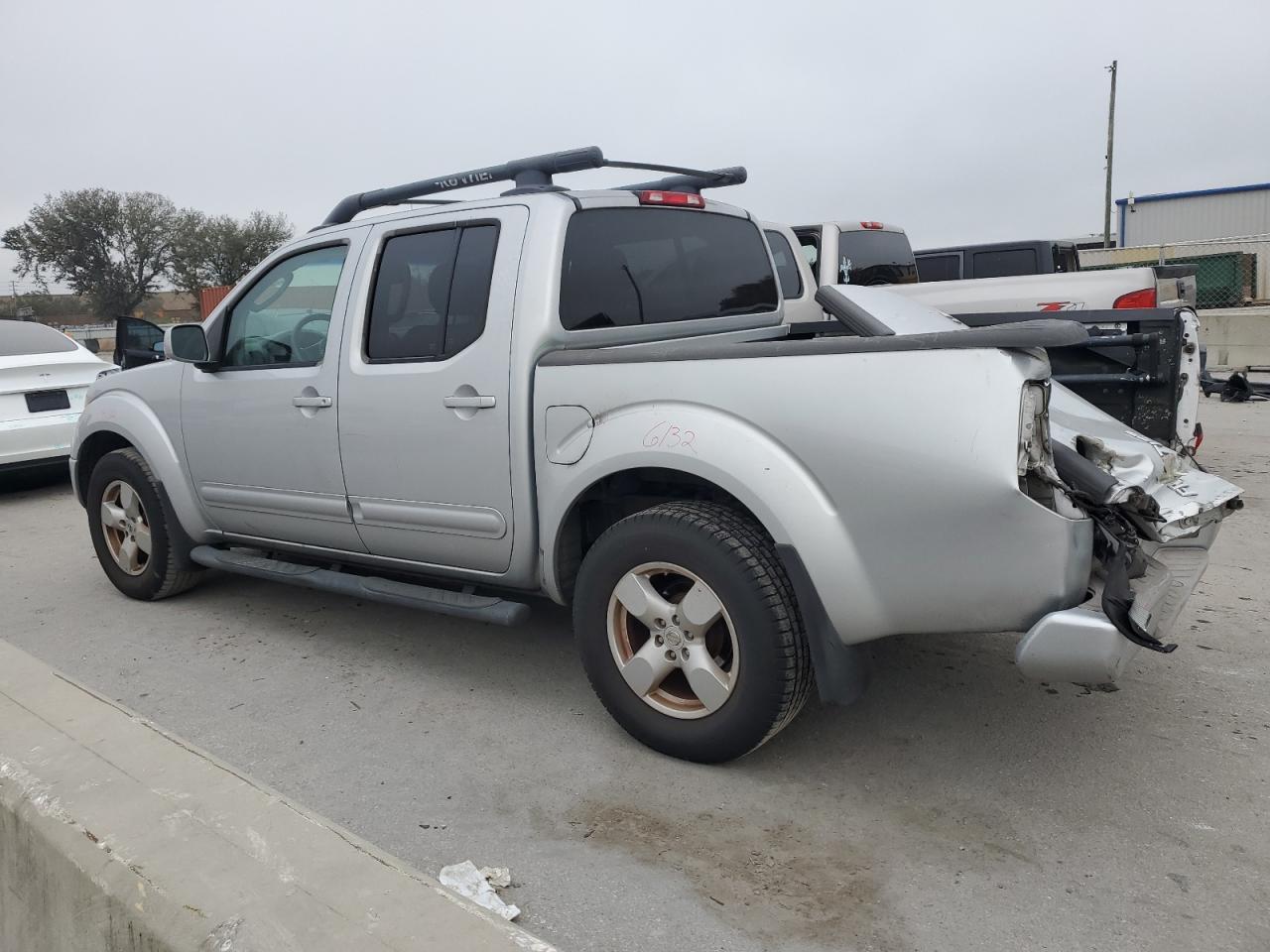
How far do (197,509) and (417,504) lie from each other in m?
1.65

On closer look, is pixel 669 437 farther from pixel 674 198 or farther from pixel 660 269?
pixel 674 198

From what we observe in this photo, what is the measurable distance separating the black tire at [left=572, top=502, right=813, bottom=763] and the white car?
656 cm

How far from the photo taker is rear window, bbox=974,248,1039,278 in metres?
12.0

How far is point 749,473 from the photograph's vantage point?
3021 mm

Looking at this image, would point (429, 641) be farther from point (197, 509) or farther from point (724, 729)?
point (724, 729)

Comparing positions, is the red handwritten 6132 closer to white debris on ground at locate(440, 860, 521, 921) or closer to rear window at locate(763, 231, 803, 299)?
white debris on ground at locate(440, 860, 521, 921)

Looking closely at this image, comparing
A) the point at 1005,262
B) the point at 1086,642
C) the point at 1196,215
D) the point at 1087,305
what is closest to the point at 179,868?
the point at 1086,642

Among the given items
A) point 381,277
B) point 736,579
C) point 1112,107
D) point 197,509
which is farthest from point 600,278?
point 1112,107

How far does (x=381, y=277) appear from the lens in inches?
163

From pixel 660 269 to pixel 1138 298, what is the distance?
18.6 feet

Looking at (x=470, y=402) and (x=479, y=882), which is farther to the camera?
(x=470, y=402)

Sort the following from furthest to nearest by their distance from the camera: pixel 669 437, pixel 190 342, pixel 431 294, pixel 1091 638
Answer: pixel 190 342 < pixel 431 294 < pixel 669 437 < pixel 1091 638

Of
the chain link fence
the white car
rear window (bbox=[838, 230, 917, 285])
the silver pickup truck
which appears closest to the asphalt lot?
the silver pickup truck

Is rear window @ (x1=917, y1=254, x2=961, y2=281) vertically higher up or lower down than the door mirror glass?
higher up
